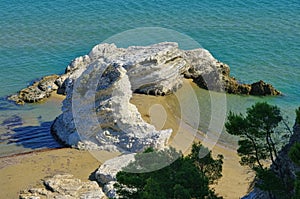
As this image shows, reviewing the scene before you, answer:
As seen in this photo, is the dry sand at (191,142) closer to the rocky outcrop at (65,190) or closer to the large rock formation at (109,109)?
the large rock formation at (109,109)

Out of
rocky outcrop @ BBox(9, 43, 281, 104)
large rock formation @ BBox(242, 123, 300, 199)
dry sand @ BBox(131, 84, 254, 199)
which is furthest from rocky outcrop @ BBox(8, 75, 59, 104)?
large rock formation @ BBox(242, 123, 300, 199)

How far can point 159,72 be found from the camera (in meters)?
35.0

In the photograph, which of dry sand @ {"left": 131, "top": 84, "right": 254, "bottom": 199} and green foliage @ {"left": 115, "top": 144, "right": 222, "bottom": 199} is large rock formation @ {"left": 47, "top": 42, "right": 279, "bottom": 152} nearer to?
dry sand @ {"left": 131, "top": 84, "right": 254, "bottom": 199}

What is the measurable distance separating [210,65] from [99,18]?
1641cm

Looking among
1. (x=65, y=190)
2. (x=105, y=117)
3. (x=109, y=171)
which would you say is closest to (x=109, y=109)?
(x=105, y=117)

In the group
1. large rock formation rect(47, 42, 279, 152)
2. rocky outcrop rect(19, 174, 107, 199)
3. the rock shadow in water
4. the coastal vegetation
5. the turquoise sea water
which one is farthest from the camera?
the turquoise sea water

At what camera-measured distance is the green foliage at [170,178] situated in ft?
54.2

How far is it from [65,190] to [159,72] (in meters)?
13.1

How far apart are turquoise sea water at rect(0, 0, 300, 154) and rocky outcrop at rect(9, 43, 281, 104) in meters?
1.15

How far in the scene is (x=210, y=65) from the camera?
3834 cm

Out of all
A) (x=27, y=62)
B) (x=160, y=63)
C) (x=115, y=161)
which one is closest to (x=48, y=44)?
(x=27, y=62)

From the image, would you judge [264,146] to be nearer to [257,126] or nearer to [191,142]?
[257,126]

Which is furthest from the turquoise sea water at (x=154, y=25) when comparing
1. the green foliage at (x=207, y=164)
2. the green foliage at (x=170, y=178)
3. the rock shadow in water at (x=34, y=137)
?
the green foliage at (x=207, y=164)

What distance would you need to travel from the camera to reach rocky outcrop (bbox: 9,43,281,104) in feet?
113
